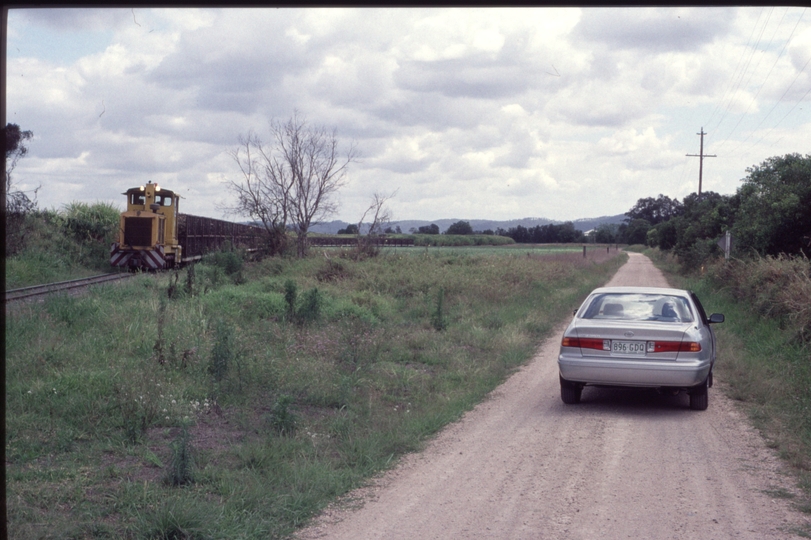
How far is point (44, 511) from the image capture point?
491cm

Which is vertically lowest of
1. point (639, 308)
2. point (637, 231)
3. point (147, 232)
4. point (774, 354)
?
point (774, 354)

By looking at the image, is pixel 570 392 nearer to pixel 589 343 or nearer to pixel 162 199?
pixel 589 343

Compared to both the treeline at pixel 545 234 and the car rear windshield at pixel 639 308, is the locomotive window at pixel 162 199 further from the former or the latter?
the treeline at pixel 545 234

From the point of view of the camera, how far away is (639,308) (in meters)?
9.12

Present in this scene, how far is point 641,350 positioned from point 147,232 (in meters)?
21.2

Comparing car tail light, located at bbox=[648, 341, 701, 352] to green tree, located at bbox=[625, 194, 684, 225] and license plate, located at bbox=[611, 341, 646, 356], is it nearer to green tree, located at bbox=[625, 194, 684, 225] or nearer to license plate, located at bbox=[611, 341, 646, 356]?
license plate, located at bbox=[611, 341, 646, 356]

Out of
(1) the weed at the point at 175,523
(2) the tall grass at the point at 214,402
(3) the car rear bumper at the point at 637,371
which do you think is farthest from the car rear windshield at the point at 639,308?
(1) the weed at the point at 175,523

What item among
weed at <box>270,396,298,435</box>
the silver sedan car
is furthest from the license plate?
weed at <box>270,396,298,435</box>

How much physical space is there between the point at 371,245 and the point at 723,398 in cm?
2287

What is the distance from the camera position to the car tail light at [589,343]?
336 inches

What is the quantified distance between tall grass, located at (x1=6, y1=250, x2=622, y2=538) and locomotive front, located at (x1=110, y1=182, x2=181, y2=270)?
1018 cm

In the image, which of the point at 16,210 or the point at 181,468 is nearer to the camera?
the point at 181,468

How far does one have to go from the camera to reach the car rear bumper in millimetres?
8211

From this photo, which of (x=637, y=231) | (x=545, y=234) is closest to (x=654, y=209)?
(x=637, y=231)
